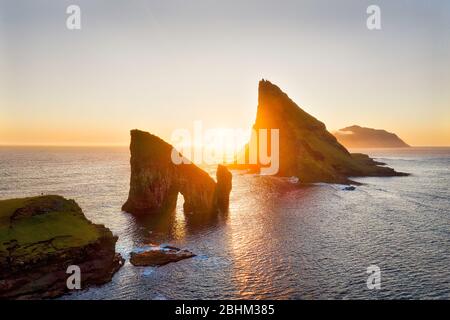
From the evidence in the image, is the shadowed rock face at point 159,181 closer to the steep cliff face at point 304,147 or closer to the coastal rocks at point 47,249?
the coastal rocks at point 47,249

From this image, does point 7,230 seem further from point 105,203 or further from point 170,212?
point 105,203

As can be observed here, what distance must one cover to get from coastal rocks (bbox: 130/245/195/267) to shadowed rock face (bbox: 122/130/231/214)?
29.3 m

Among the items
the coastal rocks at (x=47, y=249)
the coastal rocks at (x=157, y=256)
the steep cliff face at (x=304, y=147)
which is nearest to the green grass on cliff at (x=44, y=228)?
the coastal rocks at (x=47, y=249)

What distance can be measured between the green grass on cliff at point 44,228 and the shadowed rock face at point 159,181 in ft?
102

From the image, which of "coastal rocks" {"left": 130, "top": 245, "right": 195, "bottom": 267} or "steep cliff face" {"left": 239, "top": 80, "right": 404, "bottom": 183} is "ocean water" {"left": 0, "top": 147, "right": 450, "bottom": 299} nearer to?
"coastal rocks" {"left": 130, "top": 245, "right": 195, "bottom": 267}

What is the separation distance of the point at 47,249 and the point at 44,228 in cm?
393

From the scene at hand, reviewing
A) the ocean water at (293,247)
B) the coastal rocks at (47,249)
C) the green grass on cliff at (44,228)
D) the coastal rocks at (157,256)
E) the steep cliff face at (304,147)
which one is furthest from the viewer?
the steep cliff face at (304,147)

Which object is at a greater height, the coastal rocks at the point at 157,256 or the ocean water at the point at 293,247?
the coastal rocks at the point at 157,256

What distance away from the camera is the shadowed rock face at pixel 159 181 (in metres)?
79.0

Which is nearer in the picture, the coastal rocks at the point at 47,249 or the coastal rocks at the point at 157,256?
the coastal rocks at the point at 47,249

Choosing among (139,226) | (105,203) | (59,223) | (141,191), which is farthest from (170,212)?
(59,223)

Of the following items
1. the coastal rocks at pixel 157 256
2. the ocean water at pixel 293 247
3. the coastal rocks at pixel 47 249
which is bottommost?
the ocean water at pixel 293 247

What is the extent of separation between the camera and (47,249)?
38.6 m

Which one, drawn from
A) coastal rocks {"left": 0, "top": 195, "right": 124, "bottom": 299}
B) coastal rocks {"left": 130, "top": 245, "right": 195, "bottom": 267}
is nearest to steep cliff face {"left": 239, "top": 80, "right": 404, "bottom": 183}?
coastal rocks {"left": 130, "top": 245, "right": 195, "bottom": 267}
